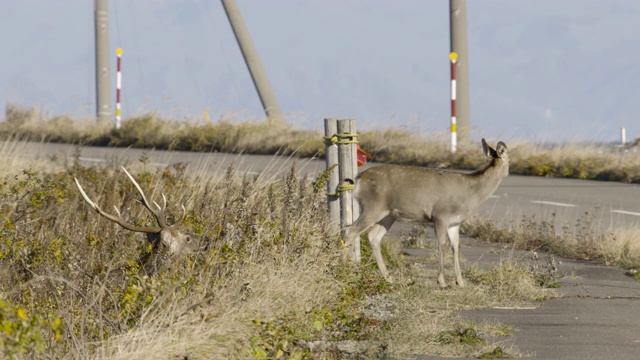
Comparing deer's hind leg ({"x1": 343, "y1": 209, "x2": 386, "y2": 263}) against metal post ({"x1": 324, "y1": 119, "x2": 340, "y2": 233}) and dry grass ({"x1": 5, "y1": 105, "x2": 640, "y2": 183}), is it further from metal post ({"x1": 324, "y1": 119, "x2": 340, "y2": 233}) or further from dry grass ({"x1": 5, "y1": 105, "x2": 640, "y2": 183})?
dry grass ({"x1": 5, "y1": 105, "x2": 640, "y2": 183})

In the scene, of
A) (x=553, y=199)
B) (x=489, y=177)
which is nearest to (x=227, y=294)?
(x=489, y=177)

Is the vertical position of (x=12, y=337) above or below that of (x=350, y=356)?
above

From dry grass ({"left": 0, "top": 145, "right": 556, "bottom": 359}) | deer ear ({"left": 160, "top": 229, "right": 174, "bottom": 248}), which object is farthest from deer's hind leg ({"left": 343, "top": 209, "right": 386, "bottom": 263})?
deer ear ({"left": 160, "top": 229, "right": 174, "bottom": 248})

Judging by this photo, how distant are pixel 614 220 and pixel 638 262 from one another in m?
4.44

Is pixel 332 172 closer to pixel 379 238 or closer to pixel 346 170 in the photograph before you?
pixel 346 170

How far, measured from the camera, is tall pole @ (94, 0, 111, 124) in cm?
3812

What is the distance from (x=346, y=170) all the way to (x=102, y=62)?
2666 centimetres

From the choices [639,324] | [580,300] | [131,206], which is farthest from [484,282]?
[131,206]

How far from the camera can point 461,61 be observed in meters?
27.6

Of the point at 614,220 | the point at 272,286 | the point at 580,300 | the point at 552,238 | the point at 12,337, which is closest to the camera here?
the point at 12,337

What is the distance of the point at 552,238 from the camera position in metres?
15.0

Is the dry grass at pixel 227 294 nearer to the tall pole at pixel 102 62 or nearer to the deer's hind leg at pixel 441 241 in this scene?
the deer's hind leg at pixel 441 241

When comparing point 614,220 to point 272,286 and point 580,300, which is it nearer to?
point 580,300

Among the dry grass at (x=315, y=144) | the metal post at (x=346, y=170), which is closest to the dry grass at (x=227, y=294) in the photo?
the metal post at (x=346, y=170)
